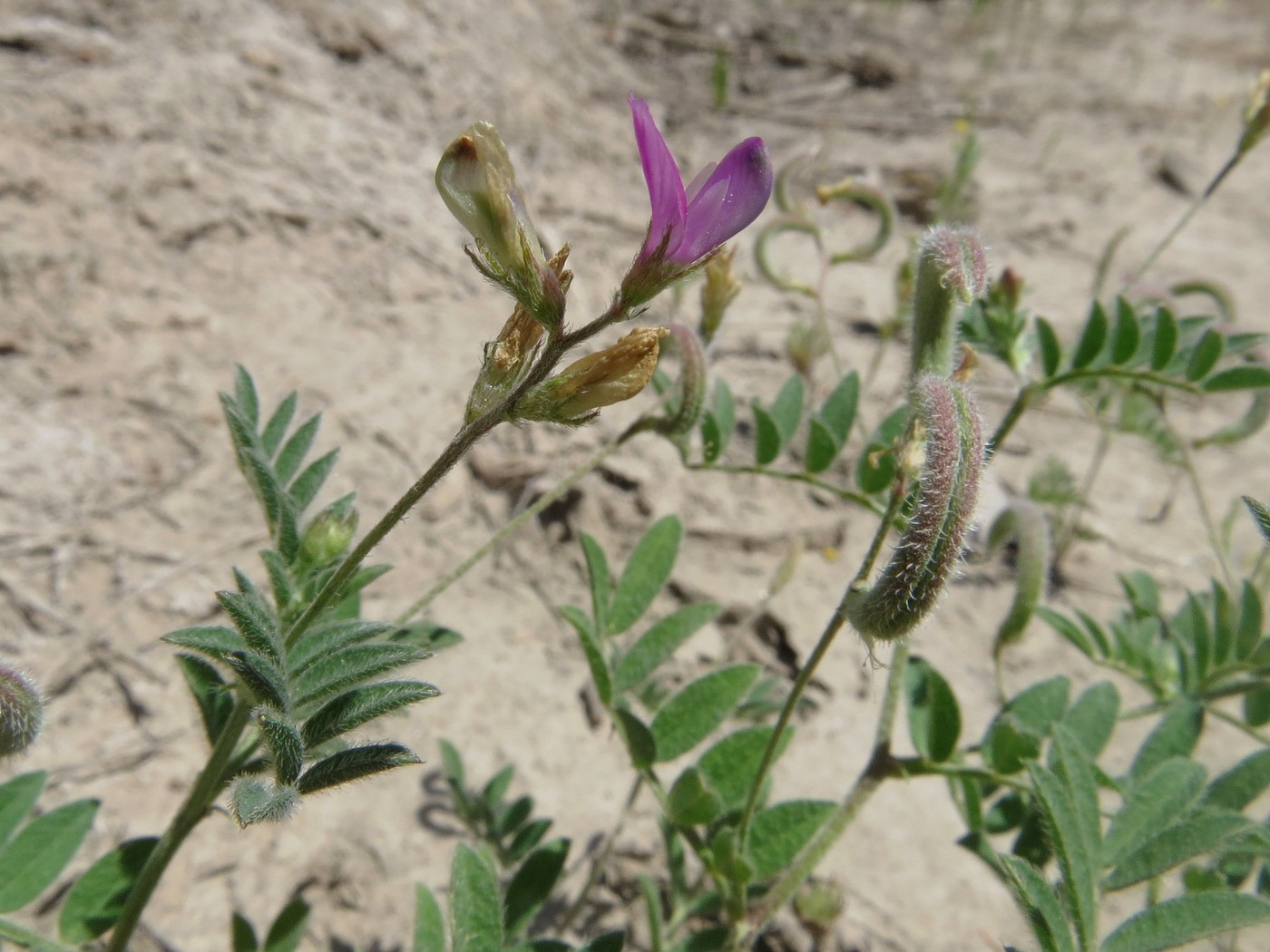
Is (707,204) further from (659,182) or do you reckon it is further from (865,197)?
(865,197)

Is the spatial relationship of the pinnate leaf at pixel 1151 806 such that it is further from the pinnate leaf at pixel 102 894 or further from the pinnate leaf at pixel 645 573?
the pinnate leaf at pixel 102 894

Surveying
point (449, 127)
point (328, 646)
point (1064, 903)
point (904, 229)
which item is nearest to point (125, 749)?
point (328, 646)

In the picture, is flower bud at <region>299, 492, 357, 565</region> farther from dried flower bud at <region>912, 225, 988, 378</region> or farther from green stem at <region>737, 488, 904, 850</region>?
dried flower bud at <region>912, 225, 988, 378</region>

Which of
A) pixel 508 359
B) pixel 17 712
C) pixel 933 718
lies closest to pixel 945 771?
pixel 933 718

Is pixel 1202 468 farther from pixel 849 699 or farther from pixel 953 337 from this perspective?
pixel 953 337

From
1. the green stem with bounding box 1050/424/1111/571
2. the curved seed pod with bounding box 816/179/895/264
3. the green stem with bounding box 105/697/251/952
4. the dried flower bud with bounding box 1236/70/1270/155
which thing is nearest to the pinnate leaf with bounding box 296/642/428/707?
the green stem with bounding box 105/697/251/952

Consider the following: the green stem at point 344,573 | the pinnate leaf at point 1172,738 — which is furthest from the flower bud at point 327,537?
the pinnate leaf at point 1172,738
